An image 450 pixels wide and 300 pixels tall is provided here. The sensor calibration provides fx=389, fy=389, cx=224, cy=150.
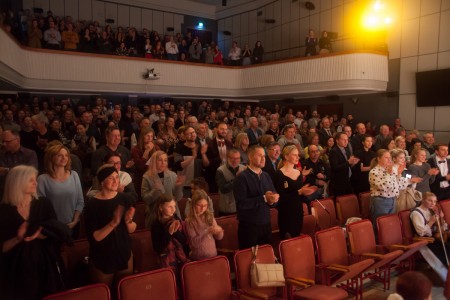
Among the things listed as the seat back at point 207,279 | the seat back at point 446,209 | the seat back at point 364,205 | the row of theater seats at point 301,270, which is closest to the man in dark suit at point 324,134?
the seat back at point 364,205

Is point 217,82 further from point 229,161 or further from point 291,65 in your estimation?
point 229,161

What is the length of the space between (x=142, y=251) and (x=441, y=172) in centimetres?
443

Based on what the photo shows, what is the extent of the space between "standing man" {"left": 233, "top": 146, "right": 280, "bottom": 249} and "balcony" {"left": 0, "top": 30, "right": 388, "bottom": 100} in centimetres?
688

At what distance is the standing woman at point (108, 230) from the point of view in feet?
8.69

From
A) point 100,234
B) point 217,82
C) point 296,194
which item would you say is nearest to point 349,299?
point 296,194

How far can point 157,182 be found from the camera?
3.69 meters

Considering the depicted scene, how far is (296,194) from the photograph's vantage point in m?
3.83

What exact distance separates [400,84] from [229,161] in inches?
339

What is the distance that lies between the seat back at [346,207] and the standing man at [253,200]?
196 centimetres

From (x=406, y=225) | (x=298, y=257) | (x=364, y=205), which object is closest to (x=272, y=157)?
(x=298, y=257)

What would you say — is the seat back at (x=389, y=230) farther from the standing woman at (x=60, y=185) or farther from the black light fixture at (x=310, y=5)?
the black light fixture at (x=310, y=5)

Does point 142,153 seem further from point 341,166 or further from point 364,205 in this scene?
point 364,205

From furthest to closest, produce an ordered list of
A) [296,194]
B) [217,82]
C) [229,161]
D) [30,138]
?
1. [217,82]
2. [30,138]
3. [229,161]
4. [296,194]

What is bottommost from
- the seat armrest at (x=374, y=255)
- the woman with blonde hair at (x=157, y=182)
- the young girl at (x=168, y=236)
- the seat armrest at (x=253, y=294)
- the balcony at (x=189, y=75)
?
the seat armrest at (x=253, y=294)
